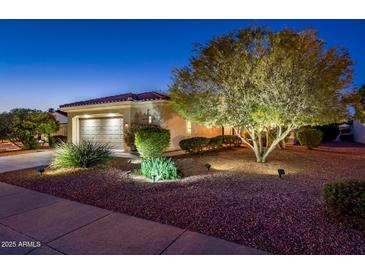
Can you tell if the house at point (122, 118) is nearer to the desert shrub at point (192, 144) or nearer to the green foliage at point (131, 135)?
the green foliage at point (131, 135)

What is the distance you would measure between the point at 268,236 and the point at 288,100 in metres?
5.47

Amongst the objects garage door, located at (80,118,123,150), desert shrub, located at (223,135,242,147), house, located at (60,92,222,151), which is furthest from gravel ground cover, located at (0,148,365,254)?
desert shrub, located at (223,135,242,147)

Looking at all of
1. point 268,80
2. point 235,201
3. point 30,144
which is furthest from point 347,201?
point 30,144

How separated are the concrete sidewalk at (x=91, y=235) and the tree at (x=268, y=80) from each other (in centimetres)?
563

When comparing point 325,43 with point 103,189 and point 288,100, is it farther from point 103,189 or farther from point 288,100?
point 103,189

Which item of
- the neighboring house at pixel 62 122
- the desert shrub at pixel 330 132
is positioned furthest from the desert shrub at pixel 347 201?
the neighboring house at pixel 62 122

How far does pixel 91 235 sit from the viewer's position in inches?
133

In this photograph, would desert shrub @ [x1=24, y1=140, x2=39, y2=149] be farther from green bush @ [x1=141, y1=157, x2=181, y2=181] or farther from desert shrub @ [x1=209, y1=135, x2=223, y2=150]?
green bush @ [x1=141, y1=157, x2=181, y2=181]

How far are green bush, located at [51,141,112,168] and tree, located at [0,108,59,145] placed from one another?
32.7 feet

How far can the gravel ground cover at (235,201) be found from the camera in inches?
125
